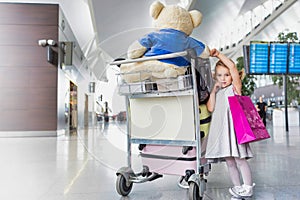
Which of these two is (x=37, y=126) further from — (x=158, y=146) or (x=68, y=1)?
(x=158, y=146)

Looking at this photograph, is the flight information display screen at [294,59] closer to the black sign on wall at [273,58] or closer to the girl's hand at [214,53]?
the black sign on wall at [273,58]

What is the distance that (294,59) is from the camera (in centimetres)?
859

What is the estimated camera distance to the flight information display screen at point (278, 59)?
8.61m

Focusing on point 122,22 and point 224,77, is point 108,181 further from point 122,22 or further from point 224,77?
point 122,22

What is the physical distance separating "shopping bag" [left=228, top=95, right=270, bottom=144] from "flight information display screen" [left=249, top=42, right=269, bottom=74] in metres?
7.63

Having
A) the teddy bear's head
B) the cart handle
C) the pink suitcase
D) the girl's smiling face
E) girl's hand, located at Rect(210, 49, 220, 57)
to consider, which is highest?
the teddy bear's head

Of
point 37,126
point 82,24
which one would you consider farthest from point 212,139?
point 82,24

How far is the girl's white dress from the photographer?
1497 millimetres

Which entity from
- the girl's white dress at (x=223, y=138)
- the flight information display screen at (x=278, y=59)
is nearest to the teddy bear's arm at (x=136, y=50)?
the girl's white dress at (x=223, y=138)

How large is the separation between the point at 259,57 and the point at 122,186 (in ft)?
26.4

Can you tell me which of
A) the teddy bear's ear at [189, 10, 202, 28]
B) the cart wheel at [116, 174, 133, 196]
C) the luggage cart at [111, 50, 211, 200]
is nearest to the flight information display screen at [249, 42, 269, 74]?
the teddy bear's ear at [189, 10, 202, 28]

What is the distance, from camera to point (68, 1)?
370 inches

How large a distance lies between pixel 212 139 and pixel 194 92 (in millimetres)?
303

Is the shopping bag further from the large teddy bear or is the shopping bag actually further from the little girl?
the large teddy bear
